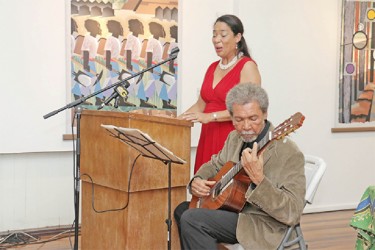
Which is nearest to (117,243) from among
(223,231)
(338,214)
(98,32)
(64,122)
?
(223,231)

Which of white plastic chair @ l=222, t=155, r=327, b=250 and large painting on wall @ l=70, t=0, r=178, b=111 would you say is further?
large painting on wall @ l=70, t=0, r=178, b=111

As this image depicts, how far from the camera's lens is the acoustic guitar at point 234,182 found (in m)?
2.32

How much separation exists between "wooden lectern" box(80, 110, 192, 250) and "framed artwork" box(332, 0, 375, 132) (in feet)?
8.86

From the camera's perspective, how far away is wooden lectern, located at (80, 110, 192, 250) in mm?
2846

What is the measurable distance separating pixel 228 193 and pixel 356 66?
3.18 meters

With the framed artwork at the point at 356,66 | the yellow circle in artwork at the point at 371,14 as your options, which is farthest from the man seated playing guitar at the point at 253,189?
the yellow circle in artwork at the point at 371,14

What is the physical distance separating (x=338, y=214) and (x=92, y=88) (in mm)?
2568

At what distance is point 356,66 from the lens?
5254 mm

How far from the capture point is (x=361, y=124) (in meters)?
5.34

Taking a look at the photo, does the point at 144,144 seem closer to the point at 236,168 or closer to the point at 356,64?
the point at 236,168

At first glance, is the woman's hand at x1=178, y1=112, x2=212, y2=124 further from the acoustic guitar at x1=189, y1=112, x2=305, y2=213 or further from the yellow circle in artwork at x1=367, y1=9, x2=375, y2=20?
the yellow circle in artwork at x1=367, y1=9, x2=375, y2=20

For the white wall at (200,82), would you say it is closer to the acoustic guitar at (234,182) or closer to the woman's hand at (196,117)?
the woman's hand at (196,117)

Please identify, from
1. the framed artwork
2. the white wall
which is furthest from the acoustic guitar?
the framed artwork

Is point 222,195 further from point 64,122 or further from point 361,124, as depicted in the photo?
point 361,124
